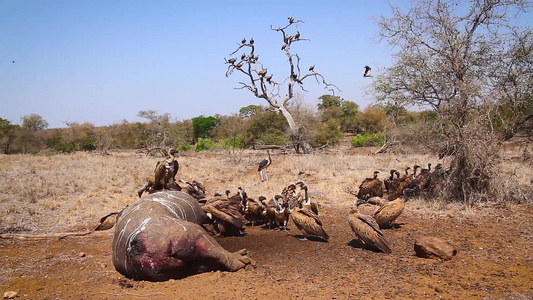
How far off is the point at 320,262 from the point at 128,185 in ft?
34.3

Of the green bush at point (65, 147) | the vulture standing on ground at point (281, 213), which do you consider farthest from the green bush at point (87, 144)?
the vulture standing on ground at point (281, 213)

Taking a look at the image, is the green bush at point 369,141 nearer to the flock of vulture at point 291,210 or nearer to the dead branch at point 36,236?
the flock of vulture at point 291,210

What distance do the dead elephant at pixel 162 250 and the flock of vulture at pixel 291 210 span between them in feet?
5.19

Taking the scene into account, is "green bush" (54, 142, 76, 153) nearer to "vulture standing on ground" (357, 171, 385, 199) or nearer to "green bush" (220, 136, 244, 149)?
"green bush" (220, 136, 244, 149)

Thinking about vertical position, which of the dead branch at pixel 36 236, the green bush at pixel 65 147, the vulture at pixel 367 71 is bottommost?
the dead branch at pixel 36 236

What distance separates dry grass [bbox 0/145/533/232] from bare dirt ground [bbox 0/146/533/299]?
9 cm

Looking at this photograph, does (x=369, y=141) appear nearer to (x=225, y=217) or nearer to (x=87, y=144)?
(x=87, y=144)

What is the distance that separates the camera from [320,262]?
18.7 feet

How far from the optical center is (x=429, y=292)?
4633mm

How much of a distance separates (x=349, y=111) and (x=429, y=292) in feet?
144

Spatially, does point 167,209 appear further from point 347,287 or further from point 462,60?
point 462,60

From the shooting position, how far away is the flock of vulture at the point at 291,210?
20.5ft

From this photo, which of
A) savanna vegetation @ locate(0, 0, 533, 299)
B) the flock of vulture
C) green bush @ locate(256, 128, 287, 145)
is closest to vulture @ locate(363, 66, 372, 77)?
savanna vegetation @ locate(0, 0, 533, 299)

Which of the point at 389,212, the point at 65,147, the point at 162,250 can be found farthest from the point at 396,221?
the point at 65,147
